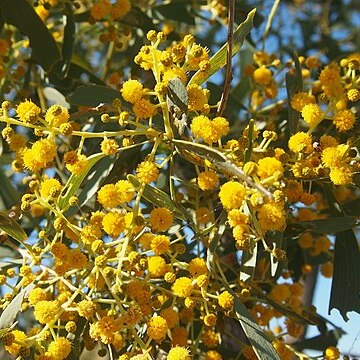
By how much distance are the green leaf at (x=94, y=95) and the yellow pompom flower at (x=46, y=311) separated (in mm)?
556

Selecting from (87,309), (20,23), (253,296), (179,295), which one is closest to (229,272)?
(253,296)

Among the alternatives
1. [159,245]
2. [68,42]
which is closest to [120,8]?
[68,42]

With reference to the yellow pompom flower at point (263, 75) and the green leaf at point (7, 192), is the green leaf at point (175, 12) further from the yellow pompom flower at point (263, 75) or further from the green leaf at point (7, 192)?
the green leaf at point (7, 192)

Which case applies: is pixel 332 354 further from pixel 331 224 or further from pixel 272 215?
pixel 272 215

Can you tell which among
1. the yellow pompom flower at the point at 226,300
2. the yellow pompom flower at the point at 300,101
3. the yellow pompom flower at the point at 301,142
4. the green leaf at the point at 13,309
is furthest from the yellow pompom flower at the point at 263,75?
the green leaf at the point at 13,309

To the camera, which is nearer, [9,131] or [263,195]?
[263,195]

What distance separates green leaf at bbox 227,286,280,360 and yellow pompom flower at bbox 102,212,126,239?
0.93ft

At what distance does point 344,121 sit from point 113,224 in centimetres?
60

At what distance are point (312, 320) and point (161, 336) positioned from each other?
587mm

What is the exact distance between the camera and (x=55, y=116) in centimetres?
154

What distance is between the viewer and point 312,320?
194 centimetres

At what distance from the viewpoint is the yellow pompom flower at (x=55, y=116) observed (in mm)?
1533

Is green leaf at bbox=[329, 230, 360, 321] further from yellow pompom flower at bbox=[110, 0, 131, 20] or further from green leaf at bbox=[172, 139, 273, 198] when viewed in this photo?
yellow pompom flower at bbox=[110, 0, 131, 20]

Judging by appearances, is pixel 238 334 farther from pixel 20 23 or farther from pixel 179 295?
pixel 20 23
